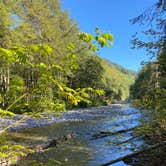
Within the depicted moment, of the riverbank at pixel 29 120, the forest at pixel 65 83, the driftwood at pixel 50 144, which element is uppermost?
the forest at pixel 65 83

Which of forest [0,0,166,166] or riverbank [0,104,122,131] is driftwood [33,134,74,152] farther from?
riverbank [0,104,122,131]

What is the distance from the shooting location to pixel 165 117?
577cm

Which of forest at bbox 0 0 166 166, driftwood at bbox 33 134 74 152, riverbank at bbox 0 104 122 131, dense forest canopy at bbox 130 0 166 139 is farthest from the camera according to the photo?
driftwood at bbox 33 134 74 152

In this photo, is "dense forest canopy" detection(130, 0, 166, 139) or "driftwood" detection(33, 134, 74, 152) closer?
"dense forest canopy" detection(130, 0, 166, 139)

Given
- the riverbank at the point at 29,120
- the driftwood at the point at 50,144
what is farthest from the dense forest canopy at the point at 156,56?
the driftwood at the point at 50,144

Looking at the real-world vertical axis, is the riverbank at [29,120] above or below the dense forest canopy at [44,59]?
below

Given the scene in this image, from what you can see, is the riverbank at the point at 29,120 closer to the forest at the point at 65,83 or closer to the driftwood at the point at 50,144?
the forest at the point at 65,83

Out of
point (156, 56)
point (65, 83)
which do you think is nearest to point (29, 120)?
point (156, 56)

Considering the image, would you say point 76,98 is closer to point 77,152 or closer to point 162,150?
point 162,150

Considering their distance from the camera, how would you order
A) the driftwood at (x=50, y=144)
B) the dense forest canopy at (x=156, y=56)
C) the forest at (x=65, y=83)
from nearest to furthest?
the forest at (x=65, y=83) < the dense forest canopy at (x=156, y=56) < the driftwood at (x=50, y=144)

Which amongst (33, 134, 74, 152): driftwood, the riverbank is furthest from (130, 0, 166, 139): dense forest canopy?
(33, 134, 74, 152): driftwood

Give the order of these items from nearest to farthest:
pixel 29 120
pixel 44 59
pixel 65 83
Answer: pixel 65 83 < pixel 44 59 < pixel 29 120

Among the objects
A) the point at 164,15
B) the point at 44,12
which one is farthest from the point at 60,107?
the point at 44,12

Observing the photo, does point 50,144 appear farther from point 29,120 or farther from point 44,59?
point 29,120
